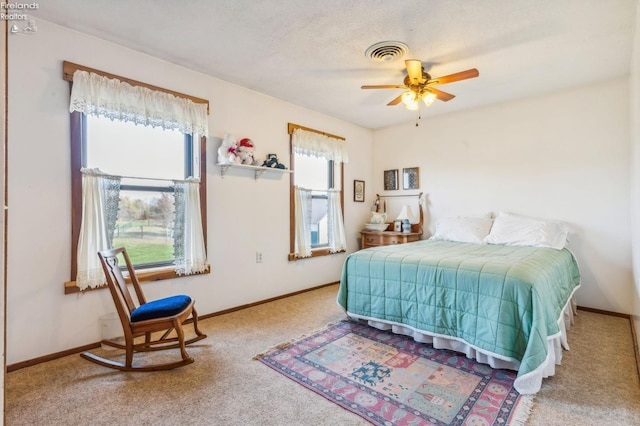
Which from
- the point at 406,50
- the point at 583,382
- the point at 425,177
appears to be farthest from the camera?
the point at 425,177

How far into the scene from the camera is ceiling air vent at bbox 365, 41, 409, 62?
2596 mm

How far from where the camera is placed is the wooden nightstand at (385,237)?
459cm

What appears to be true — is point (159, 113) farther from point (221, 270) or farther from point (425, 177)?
point (425, 177)

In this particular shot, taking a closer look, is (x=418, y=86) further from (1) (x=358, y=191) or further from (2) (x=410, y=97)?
(1) (x=358, y=191)

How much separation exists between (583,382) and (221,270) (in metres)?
3.16

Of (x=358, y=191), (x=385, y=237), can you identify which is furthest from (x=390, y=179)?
(x=385, y=237)

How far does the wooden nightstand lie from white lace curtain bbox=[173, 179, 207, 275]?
2698 mm

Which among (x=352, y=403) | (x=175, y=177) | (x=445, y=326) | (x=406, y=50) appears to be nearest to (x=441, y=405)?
(x=352, y=403)

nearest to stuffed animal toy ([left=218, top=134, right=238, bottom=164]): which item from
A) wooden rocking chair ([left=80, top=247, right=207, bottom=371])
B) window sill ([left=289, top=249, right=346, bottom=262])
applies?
wooden rocking chair ([left=80, top=247, right=207, bottom=371])

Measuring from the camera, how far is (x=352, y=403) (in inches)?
71.8

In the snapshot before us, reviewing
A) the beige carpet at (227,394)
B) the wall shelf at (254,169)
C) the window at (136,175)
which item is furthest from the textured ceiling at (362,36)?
the beige carpet at (227,394)

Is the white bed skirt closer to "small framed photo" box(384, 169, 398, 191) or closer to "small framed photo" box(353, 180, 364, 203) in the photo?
"small framed photo" box(353, 180, 364, 203)

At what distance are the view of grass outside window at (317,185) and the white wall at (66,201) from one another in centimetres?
66

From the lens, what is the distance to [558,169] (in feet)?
12.1
